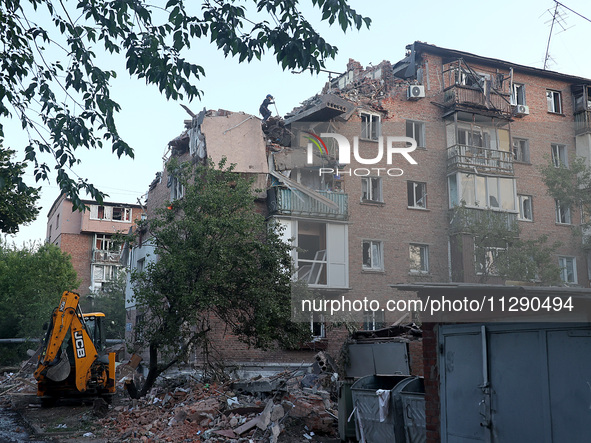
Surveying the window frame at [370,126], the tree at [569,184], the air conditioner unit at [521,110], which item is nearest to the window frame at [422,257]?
the window frame at [370,126]

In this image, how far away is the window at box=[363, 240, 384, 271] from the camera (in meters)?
26.6

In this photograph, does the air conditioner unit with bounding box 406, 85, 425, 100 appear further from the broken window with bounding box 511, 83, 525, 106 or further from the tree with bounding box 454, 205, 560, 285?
the broken window with bounding box 511, 83, 525, 106

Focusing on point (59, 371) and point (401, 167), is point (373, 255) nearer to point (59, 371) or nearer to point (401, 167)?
point (401, 167)

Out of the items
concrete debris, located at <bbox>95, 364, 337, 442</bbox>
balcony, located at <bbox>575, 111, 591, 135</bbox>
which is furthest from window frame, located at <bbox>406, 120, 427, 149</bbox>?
concrete debris, located at <bbox>95, 364, 337, 442</bbox>

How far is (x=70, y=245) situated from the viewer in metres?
54.7

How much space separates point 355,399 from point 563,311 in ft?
17.0

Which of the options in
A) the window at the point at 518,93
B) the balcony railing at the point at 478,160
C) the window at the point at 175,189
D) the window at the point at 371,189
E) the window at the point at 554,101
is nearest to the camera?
the window at the point at 175,189

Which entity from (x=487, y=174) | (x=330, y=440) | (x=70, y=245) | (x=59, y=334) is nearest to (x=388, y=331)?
(x=330, y=440)

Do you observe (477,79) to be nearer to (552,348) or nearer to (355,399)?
(355,399)

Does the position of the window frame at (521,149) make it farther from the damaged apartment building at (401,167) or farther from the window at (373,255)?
the window at (373,255)

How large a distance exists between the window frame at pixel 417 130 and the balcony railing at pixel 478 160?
4.47 ft

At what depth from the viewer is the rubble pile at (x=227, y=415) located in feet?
40.5

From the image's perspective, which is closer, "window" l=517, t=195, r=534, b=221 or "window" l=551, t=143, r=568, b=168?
"window" l=517, t=195, r=534, b=221

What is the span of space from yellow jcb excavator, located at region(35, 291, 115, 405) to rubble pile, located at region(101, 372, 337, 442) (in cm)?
108
